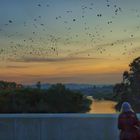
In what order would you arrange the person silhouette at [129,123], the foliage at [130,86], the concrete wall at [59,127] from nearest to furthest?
the person silhouette at [129,123] < the concrete wall at [59,127] < the foliage at [130,86]

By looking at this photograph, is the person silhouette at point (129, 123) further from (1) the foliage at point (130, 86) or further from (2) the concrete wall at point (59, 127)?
(1) the foliage at point (130, 86)

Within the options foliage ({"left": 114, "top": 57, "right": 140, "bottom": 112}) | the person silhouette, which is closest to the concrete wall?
the person silhouette

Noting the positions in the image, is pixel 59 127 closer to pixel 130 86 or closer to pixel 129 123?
pixel 129 123

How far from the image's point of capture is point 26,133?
12289 millimetres

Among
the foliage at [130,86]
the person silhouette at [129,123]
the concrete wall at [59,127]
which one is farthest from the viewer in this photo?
the foliage at [130,86]

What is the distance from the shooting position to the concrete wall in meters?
12.1

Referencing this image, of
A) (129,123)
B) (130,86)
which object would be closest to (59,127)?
(129,123)

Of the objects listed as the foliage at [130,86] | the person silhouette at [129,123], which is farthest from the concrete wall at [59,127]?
the foliage at [130,86]

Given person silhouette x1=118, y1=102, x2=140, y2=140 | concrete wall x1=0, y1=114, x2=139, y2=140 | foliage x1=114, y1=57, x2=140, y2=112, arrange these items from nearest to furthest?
person silhouette x1=118, y1=102, x2=140, y2=140
concrete wall x1=0, y1=114, x2=139, y2=140
foliage x1=114, y1=57, x2=140, y2=112

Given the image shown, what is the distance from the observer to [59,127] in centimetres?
1222

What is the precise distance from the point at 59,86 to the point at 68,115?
127ft

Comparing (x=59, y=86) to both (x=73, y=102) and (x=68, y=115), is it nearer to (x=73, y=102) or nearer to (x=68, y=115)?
(x=73, y=102)

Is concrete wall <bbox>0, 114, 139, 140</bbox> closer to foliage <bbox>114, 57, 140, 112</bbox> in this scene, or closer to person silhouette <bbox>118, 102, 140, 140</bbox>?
person silhouette <bbox>118, 102, 140, 140</bbox>

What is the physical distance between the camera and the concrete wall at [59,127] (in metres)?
12.1
